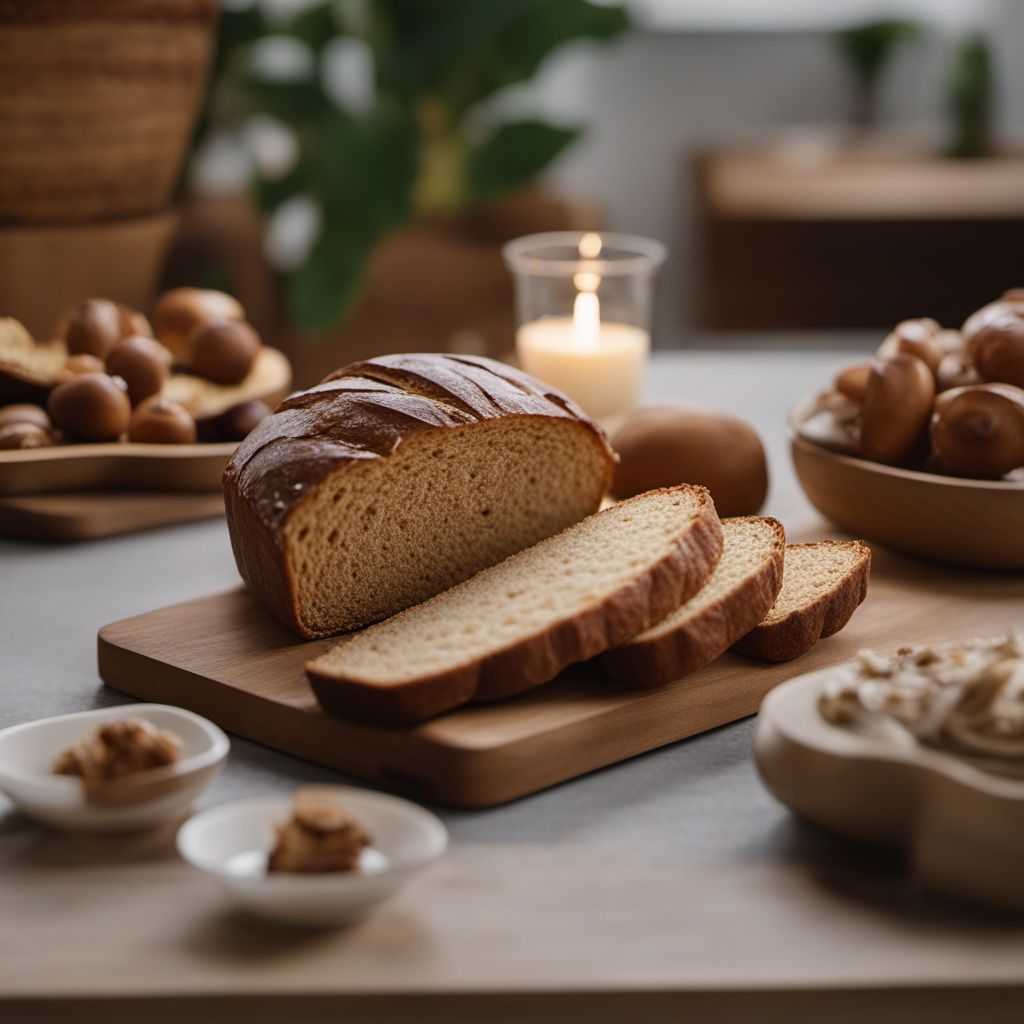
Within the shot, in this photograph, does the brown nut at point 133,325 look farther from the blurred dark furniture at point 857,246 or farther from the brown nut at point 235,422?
the blurred dark furniture at point 857,246

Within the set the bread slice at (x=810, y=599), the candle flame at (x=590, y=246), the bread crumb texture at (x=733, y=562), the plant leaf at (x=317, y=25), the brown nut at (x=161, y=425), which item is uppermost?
the plant leaf at (x=317, y=25)

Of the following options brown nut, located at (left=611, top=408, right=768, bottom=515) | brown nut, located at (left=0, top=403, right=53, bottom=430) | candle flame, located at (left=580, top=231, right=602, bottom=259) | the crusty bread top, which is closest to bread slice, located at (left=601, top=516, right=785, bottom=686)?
the crusty bread top

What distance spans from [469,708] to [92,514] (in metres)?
0.87

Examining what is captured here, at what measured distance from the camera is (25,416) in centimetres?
207

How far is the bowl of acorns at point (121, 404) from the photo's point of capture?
2.03m

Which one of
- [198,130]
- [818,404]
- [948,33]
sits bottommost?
[818,404]

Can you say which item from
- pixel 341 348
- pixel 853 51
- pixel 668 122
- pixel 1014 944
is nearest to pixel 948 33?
pixel 853 51

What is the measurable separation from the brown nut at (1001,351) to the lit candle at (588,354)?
767mm

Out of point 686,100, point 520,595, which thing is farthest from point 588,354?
point 686,100

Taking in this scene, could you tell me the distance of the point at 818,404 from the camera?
1957 millimetres

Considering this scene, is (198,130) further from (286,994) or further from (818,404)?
(286,994)

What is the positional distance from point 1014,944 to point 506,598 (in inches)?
23.1

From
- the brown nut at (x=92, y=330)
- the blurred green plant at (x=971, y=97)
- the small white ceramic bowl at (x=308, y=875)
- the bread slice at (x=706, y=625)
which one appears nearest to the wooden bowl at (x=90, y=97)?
the brown nut at (x=92, y=330)

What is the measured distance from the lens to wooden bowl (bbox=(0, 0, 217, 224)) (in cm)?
277
